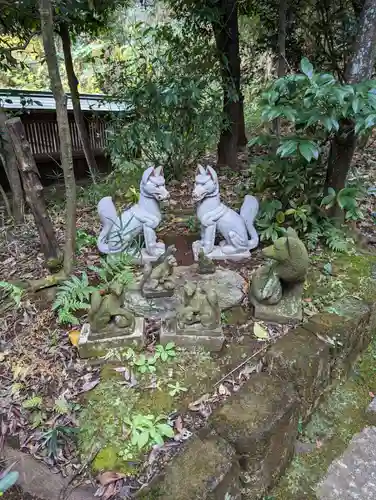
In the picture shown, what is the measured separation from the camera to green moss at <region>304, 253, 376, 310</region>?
3.18 metres

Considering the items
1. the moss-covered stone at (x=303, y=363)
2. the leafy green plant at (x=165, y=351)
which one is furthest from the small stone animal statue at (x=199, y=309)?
the moss-covered stone at (x=303, y=363)

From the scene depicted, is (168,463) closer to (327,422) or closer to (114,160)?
(327,422)

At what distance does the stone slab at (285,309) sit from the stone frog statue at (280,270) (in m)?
0.05

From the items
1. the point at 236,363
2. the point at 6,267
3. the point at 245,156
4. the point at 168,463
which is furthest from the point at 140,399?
the point at 245,156

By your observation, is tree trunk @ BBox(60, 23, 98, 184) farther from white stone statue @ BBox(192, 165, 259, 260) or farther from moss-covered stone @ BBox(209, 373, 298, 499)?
moss-covered stone @ BBox(209, 373, 298, 499)

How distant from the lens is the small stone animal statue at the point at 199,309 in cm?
253

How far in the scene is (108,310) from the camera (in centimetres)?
246

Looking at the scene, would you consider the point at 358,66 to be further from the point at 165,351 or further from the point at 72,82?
the point at 72,82

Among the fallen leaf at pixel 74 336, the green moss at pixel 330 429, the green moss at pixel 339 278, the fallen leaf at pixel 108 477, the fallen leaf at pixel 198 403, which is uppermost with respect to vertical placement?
the fallen leaf at pixel 74 336

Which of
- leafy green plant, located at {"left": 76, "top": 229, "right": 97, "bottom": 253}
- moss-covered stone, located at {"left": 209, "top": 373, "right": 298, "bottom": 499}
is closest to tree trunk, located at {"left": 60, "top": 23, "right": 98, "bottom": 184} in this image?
leafy green plant, located at {"left": 76, "top": 229, "right": 97, "bottom": 253}

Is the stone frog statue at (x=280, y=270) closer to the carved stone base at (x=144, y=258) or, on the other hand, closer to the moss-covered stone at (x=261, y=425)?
the moss-covered stone at (x=261, y=425)

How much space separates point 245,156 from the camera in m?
6.63

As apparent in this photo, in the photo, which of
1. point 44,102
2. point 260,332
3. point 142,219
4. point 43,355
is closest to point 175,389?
point 260,332

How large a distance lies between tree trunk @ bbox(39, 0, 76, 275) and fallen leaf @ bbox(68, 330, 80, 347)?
70 centimetres
